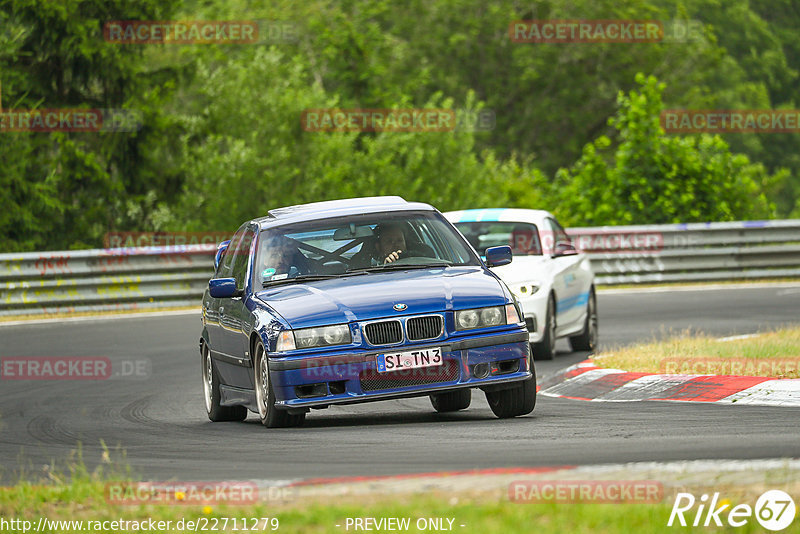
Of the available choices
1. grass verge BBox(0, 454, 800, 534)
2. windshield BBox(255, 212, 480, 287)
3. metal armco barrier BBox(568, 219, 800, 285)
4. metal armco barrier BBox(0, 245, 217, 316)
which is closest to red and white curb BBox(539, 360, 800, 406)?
windshield BBox(255, 212, 480, 287)

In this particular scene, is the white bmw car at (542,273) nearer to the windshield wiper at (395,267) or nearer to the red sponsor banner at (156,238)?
the windshield wiper at (395,267)

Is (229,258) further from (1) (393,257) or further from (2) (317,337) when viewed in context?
(2) (317,337)

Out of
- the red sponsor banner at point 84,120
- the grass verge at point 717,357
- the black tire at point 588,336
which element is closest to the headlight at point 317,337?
the grass verge at point 717,357

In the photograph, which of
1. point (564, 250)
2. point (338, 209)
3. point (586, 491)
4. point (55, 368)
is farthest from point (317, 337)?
point (55, 368)

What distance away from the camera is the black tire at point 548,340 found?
15234 millimetres

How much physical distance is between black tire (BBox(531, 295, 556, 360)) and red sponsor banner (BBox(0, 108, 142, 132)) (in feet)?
65.9

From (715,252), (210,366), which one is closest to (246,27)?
(715,252)

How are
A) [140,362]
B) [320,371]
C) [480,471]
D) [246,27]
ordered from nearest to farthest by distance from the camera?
[480,471], [320,371], [140,362], [246,27]

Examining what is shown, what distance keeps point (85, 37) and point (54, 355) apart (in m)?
17.7

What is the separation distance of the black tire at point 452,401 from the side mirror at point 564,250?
4.96 meters

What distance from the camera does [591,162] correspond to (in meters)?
31.9

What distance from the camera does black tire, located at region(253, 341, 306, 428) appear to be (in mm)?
9729

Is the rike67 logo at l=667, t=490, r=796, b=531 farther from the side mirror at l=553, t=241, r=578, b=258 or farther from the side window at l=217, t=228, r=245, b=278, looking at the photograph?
the side mirror at l=553, t=241, r=578, b=258

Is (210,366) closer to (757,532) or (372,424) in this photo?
(372,424)
